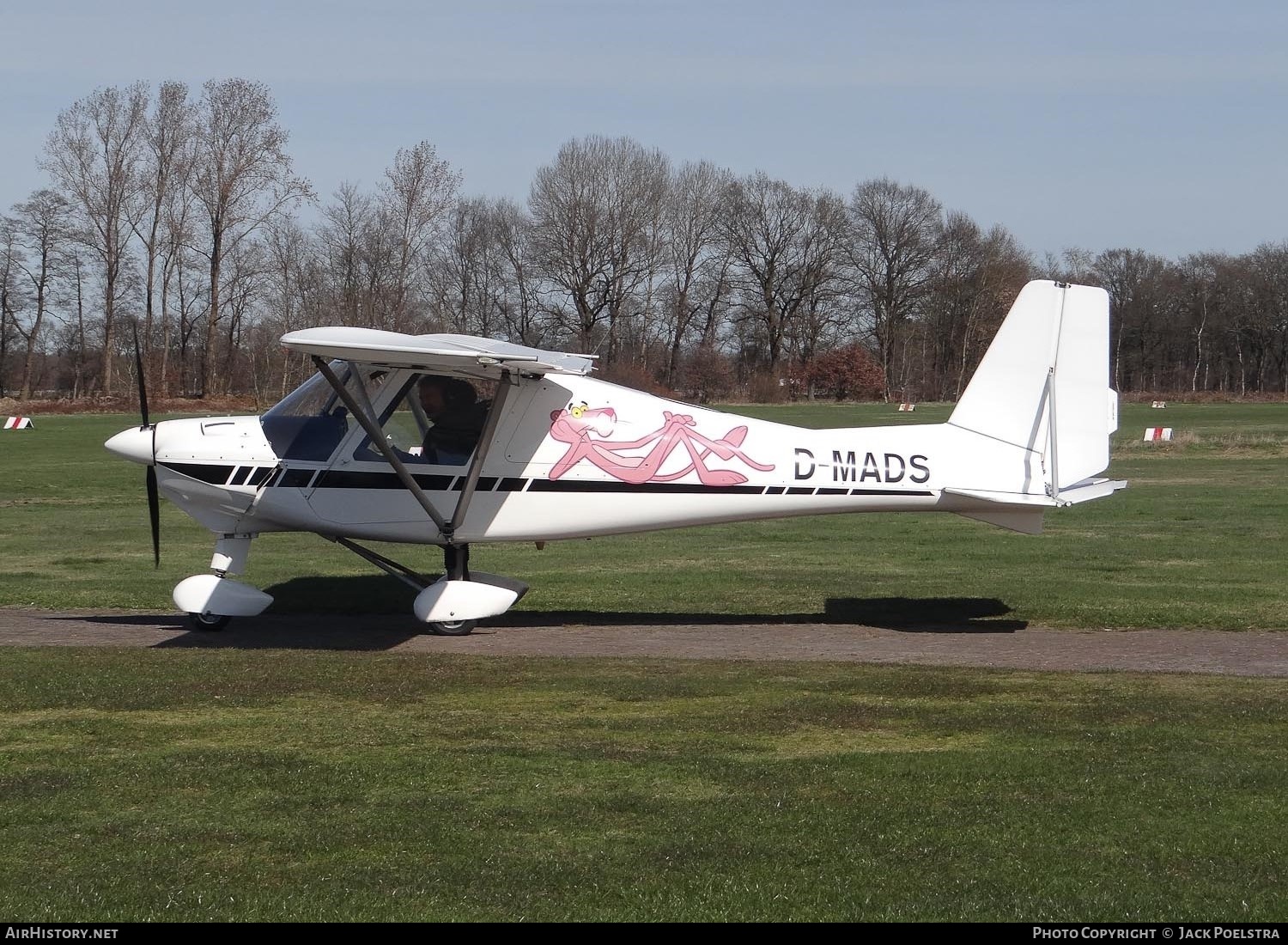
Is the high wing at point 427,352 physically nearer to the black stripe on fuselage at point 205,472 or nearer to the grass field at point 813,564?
the black stripe on fuselage at point 205,472

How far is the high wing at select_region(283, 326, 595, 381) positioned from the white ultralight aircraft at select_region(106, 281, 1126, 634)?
0.46 m

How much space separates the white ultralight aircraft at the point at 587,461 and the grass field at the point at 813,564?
1646 millimetres

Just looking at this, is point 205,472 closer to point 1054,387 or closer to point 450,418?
point 450,418

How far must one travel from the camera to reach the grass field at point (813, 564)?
1370cm

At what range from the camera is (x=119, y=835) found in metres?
5.89

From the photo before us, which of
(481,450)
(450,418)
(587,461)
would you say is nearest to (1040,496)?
(587,461)

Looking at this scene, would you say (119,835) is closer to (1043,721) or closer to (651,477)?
(1043,721)

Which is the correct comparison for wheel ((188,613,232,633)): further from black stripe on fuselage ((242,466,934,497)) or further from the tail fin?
the tail fin

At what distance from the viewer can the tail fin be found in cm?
1207

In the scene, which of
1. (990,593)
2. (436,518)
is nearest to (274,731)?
(436,518)

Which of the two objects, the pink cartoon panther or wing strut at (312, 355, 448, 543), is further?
the pink cartoon panther

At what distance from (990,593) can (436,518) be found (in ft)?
20.4

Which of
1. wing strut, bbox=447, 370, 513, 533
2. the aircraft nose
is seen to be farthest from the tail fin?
the aircraft nose

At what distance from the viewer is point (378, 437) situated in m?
11.4
